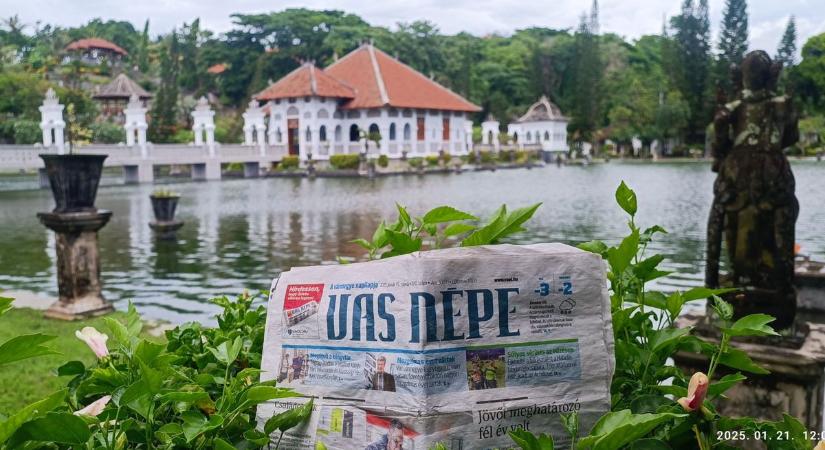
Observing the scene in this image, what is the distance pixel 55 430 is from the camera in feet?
3.18

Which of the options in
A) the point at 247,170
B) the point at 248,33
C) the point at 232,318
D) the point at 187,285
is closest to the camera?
the point at 232,318

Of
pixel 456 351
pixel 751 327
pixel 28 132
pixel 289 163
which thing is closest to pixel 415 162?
pixel 289 163

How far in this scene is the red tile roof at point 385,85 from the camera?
37000 mm

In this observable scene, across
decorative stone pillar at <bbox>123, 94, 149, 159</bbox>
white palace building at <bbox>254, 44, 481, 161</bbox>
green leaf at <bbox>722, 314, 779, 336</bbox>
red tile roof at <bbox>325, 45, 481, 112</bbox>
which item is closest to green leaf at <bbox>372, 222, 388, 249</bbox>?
green leaf at <bbox>722, 314, 779, 336</bbox>

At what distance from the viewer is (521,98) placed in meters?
55.3

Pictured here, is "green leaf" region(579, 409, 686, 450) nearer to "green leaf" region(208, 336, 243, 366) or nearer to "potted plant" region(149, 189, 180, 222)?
"green leaf" region(208, 336, 243, 366)

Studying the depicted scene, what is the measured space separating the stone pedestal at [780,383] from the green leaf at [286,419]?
2.15 metres

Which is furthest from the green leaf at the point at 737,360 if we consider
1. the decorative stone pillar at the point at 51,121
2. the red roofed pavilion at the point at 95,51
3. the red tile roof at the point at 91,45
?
the red tile roof at the point at 91,45

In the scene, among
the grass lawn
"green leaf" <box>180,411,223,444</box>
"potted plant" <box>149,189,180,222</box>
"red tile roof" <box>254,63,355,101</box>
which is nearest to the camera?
"green leaf" <box>180,411,223,444</box>

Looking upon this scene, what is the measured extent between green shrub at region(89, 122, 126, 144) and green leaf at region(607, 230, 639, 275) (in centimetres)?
3499

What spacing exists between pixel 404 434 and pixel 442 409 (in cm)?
7

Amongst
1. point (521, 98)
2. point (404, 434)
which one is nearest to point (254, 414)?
point (404, 434)

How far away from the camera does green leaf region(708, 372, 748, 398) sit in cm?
108

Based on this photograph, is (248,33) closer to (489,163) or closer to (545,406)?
(489,163)
